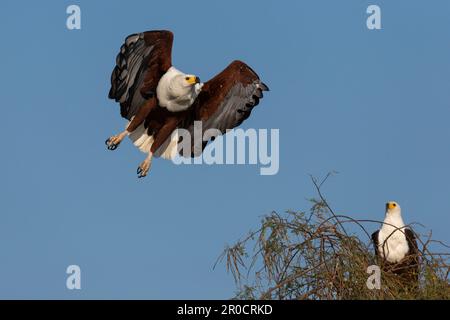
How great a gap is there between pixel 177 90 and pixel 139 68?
0.57m

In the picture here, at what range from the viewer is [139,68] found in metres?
13.8

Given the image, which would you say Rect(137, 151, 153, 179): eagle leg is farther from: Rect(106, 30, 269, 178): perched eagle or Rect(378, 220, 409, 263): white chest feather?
Rect(378, 220, 409, 263): white chest feather

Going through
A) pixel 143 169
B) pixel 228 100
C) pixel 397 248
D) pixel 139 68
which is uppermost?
pixel 139 68

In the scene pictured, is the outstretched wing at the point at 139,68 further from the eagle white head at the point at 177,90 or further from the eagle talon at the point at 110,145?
the eagle talon at the point at 110,145

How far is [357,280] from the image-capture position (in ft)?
29.8

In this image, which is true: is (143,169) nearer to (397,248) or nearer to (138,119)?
(138,119)

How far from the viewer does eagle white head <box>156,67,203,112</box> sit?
13523mm

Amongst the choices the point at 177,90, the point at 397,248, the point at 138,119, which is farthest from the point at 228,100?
the point at 397,248

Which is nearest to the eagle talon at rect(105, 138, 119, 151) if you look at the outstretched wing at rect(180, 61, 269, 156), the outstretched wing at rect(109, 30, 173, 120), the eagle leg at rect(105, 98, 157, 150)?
the eagle leg at rect(105, 98, 157, 150)

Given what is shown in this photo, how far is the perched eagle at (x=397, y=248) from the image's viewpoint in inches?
387

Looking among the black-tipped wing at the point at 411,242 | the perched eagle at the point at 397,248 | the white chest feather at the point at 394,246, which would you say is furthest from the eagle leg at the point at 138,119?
the black-tipped wing at the point at 411,242
